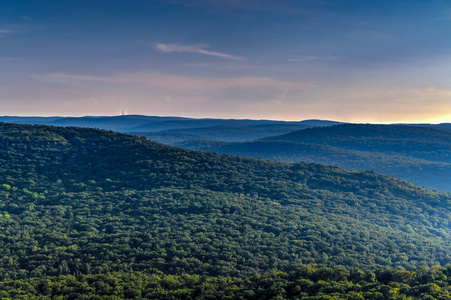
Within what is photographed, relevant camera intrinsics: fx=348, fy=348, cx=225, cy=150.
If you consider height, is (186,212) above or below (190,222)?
above

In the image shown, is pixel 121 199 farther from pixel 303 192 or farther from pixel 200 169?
pixel 303 192

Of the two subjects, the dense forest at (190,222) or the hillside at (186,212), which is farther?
the hillside at (186,212)

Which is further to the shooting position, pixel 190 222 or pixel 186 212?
pixel 186 212

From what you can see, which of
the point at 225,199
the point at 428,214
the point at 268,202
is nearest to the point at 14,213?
the point at 225,199

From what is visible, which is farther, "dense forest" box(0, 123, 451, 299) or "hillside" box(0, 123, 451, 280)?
"hillside" box(0, 123, 451, 280)
